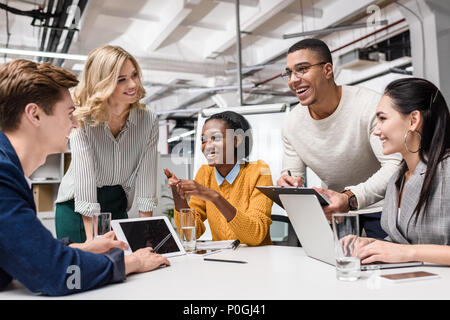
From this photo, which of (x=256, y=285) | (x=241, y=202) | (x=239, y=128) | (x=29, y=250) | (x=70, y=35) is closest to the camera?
(x=29, y=250)

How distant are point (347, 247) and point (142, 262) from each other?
0.57 metres

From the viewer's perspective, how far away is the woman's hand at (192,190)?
1593 millimetres

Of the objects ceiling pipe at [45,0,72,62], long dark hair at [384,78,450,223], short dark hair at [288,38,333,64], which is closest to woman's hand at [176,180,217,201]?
long dark hair at [384,78,450,223]

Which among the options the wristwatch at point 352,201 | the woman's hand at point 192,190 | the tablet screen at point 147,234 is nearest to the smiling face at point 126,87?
the woman's hand at point 192,190

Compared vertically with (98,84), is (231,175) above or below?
below

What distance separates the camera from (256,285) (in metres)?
1.01

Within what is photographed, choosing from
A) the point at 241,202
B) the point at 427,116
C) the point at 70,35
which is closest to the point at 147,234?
the point at 241,202

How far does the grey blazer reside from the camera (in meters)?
1.30

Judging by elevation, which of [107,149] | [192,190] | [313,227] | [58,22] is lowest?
[313,227]

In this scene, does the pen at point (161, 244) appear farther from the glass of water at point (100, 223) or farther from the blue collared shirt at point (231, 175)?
the blue collared shirt at point (231, 175)

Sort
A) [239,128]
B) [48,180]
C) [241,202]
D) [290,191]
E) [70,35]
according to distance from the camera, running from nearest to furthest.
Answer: [290,191], [241,202], [239,128], [48,180], [70,35]

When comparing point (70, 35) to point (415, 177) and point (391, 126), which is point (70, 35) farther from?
point (415, 177)

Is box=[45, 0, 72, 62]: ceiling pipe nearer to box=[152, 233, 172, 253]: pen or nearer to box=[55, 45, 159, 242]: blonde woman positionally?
box=[55, 45, 159, 242]: blonde woman
